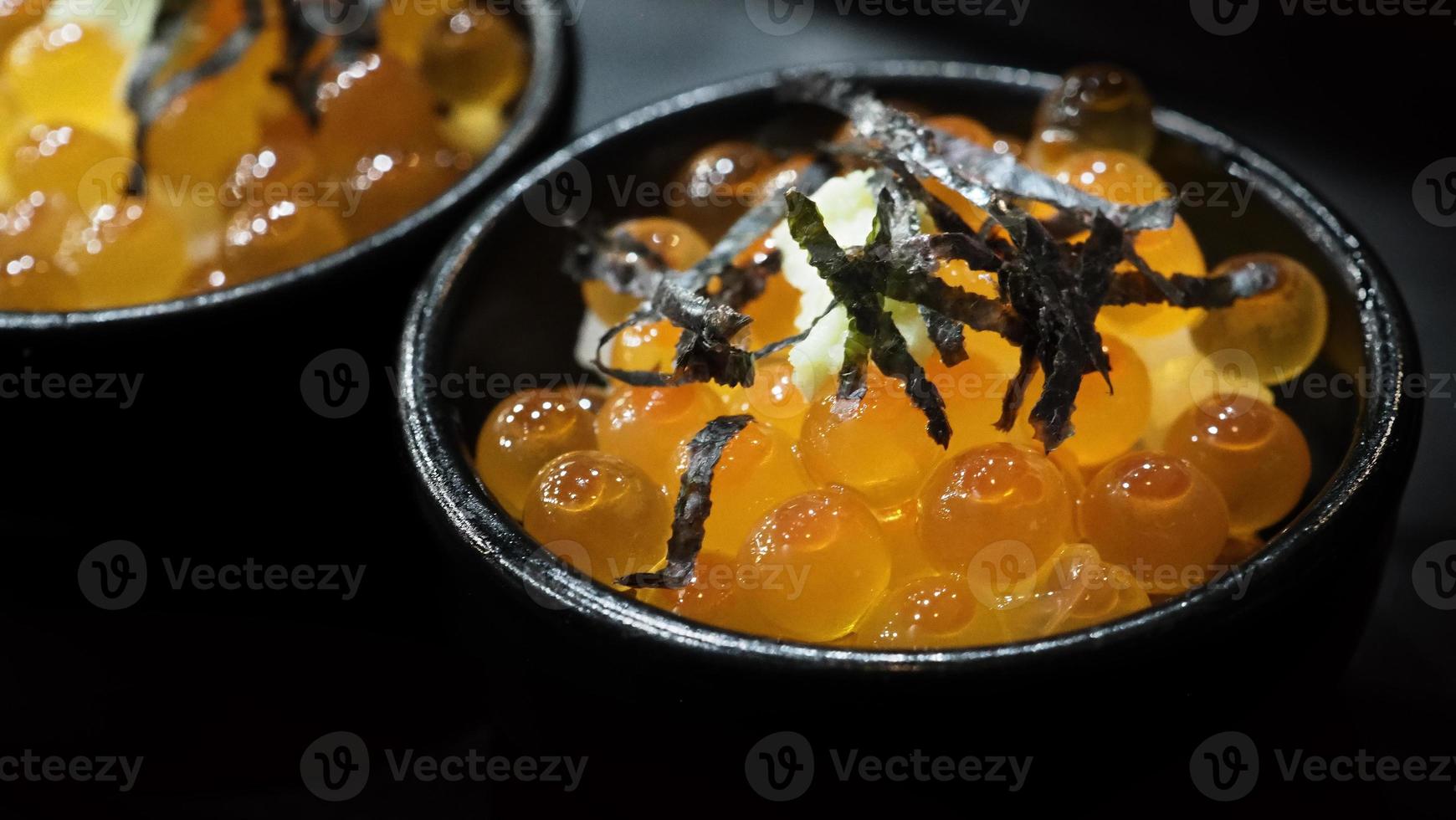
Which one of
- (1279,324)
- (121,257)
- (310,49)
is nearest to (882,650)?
(1279,324)

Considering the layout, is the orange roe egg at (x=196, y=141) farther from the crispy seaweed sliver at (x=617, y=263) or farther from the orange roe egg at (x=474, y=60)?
the crispy seaweed sliver at (x=617, y=263)

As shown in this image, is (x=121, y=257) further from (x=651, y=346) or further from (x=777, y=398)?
(x=777, y=398)

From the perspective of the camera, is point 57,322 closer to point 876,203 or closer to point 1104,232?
point 876,203

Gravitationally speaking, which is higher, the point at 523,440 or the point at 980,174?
the point at 980,174

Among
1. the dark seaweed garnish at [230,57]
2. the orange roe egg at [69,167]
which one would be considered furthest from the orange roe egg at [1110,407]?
the orange roe egg at [69,167]

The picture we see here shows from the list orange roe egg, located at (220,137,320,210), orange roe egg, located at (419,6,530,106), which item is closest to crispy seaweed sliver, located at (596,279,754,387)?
orange roe egg, located at (220,137,320,210)

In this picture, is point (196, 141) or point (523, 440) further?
point (196, 141)
